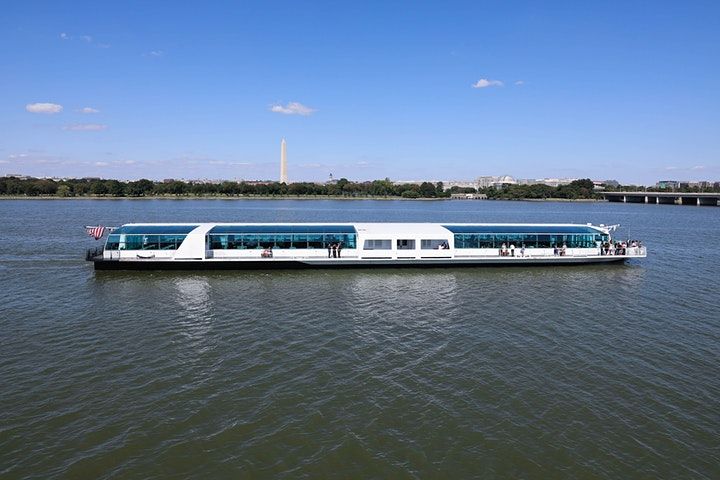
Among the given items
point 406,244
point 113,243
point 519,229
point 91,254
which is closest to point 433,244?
point 406,244

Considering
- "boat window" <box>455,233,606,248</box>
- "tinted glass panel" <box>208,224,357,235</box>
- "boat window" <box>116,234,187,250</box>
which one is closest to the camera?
"boat window" <box>116,234,187,250</box>

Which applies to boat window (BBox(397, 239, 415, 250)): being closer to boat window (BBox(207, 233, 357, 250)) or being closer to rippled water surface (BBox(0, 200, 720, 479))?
boat window (BBox(207, 233, 357, 250))

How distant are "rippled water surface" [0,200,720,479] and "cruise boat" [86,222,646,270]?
7.50 m

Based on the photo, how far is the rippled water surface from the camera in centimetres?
1669

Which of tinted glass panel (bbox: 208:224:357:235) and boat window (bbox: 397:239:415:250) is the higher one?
tinted glass panel (bbox: 208:224:357:235)

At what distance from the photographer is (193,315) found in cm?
3231

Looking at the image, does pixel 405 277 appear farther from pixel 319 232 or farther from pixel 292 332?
pixel 292 332

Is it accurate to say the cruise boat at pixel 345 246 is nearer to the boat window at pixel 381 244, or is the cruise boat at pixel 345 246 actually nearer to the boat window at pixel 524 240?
the boat window at pixel 381 244

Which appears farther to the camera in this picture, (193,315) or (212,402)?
(193,315)

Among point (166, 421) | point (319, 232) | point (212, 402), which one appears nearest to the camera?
point (166, 421)

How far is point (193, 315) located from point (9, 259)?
3282 cm

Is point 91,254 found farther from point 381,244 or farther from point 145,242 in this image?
point 381,244

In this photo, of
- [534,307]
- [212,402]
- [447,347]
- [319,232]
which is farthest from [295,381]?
[319,232]

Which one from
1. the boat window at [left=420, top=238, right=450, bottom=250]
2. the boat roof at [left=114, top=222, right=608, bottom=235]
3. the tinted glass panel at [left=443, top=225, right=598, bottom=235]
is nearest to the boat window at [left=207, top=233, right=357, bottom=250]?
the boat roof at [left=114, top=222, right=608, bottom=235]
